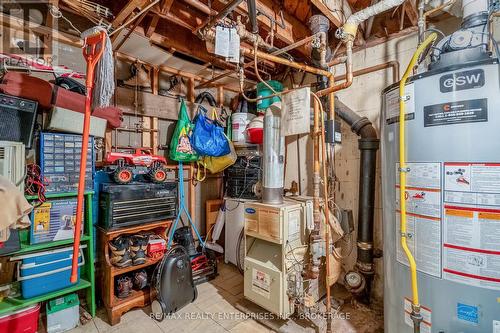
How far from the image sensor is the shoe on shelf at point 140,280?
217cm

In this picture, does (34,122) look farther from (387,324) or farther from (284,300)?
(387,324)

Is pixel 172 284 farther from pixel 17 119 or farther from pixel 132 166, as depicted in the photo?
pixel 17 119

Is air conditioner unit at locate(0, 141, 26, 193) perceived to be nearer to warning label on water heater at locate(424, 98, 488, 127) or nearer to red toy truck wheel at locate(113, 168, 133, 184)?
red toy truck wheel at locate(113, 168, 133, 184)

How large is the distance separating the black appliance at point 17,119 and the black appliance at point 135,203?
66 centimetres

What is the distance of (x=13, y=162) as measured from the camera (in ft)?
5.32

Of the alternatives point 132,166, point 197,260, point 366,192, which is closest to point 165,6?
point 132,166

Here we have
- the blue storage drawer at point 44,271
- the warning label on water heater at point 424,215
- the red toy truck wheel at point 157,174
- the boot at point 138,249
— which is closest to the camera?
the warning label on water heater at point 424,215

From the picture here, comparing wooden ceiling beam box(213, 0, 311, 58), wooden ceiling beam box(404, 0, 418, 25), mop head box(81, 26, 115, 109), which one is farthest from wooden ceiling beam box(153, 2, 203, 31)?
wooden ceiling beam box(404, 0, 418, 25)

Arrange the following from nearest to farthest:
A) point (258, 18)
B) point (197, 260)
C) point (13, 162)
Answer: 1. point (13, 162)
2. point (258, 18)
3. point (197, 260)

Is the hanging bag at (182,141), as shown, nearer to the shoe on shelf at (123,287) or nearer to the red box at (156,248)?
the red box at (156,248)

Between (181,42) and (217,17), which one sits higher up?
(181,42)

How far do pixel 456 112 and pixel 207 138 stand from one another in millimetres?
2276

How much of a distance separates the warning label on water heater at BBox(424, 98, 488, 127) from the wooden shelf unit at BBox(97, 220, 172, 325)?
2.36m

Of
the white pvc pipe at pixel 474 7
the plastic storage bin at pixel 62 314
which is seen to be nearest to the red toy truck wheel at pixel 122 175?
the plastic storage bin at pixel 62 314
